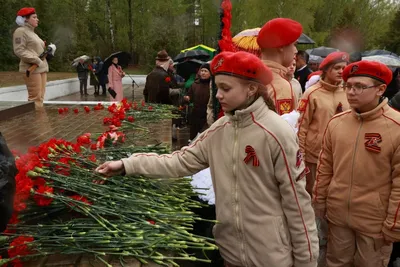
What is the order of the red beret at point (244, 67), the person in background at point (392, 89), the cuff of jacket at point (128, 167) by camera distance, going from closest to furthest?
1. the red beret at point (244, 67)
2. the cuff of jacket at point (128, 167)
3. the person in background at point (392, 89)

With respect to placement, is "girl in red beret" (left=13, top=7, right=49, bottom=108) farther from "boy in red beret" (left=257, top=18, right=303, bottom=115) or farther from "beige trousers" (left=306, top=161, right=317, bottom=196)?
"boy in red beret" (left=257, top=18, right=303, bottom=115)

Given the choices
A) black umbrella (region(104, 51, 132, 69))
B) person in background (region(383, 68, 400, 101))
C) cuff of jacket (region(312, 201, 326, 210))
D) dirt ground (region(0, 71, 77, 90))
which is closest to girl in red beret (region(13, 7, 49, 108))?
black umbrella (region(104, 51, 132, 69))

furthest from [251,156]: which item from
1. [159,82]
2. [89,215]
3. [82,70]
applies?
[82,70]

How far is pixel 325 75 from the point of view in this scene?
379 centimetres

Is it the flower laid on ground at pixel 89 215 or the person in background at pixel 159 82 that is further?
the person in background at pixel 159 82

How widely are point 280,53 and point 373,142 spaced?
877 millimetres

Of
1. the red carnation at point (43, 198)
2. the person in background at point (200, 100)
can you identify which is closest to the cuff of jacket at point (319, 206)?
the red carnation at point (43, 198)

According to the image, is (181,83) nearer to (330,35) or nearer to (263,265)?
(263,265)

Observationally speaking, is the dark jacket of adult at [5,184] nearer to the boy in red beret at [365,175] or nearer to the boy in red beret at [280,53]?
the boy in red beret at [280,53]

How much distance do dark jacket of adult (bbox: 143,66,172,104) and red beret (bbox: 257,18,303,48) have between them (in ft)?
15.1

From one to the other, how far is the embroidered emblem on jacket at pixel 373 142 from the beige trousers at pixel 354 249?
0.62 metres

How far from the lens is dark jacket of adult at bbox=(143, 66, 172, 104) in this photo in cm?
715

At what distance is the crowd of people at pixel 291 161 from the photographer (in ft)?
6.31

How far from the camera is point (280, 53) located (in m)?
2.70
